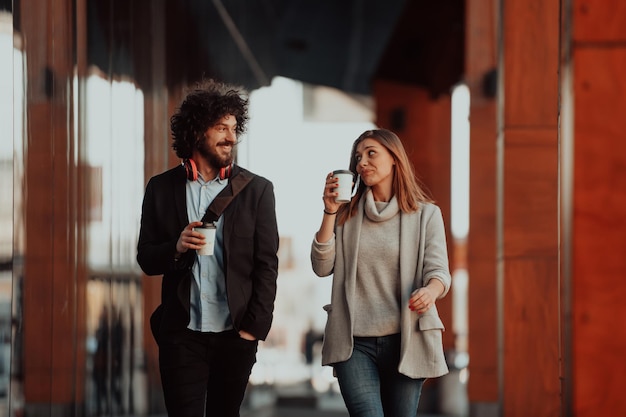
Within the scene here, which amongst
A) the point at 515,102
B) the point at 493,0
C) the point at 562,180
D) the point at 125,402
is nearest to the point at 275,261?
the point at 562,180

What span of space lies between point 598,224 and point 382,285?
1024 millimetres

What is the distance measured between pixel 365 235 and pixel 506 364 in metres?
6.34

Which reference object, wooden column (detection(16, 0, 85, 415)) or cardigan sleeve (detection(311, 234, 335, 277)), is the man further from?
wooden column (detection(16, 0, 85, 415))

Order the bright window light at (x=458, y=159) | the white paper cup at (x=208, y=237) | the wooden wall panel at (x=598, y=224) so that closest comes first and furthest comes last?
the wooden wall panel at (x=598, y=224)
the white paper cup at (x=208, y=237)
the bright window light at (x=458, y=159)

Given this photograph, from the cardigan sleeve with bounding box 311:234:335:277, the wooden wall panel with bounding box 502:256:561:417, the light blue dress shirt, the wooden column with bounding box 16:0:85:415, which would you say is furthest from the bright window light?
the light blue dress shirt

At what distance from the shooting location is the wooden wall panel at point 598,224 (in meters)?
4.32

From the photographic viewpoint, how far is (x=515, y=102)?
1081cm

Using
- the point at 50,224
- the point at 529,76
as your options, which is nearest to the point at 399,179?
the point at 50,224

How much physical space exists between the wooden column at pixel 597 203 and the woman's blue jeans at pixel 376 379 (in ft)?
2.79

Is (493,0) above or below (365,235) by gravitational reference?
above

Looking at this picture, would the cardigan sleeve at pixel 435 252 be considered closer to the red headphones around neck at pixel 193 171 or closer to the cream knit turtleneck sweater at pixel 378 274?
the cream knit turtleneck sweater at pixel 378 274

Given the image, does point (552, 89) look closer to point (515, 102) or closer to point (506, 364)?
point (515, 102)

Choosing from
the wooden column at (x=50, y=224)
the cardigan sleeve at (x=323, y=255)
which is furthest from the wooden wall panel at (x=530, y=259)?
the cardigan sleeve at (x=323, y=255)

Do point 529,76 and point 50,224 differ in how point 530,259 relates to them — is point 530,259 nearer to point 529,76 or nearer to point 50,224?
point 529,76
